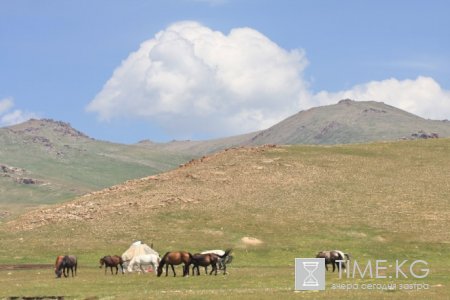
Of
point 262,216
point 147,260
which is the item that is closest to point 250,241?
point 262,216

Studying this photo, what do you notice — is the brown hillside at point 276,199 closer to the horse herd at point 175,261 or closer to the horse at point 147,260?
the horse herd at point 175,261

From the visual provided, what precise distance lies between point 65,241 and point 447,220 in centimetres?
4725

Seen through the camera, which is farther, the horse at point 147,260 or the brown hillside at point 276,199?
the brown hillside at point 276,199

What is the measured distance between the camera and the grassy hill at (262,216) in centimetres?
7438

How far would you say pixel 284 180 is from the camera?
337ft

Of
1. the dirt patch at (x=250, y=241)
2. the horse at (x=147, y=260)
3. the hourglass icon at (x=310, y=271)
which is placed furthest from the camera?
the dirt patch at (x=250, y=241)

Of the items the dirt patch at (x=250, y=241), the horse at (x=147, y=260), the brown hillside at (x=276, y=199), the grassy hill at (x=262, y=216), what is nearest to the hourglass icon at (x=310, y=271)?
the grassy hill at (x=262, y=216)

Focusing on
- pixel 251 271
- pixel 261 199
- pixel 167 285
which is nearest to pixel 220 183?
pixel 261 199

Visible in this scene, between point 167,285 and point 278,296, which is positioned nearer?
point 278,296

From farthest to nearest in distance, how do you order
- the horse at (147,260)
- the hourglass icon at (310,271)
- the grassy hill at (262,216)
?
the grassy hill at (262,216)
the horse at (147,260)
the hourglass icon at (310,271)

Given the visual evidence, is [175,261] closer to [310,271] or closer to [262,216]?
[310,271]

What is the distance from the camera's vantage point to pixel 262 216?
9006 centimetres

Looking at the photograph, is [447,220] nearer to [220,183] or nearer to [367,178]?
[367,178]

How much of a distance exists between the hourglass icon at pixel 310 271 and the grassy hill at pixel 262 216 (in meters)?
6.39
